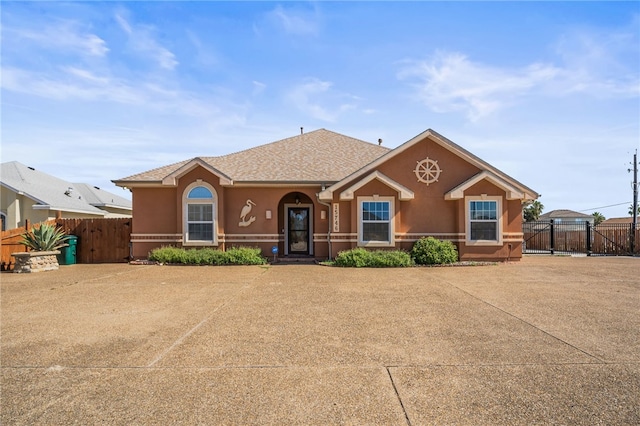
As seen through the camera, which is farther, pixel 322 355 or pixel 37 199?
pixel 37 199

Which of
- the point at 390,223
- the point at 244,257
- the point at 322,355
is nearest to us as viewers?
the point at 322,355

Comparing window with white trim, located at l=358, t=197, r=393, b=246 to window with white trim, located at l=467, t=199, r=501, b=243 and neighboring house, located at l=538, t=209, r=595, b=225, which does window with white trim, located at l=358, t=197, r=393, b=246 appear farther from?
neighboring house, located at l=538, t=209, r=595, b=225

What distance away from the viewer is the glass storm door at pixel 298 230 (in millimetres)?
18266

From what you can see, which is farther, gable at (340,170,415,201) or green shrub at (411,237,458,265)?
gable at (340,170,415,201)

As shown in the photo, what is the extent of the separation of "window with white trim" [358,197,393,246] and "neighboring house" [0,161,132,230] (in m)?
14.1

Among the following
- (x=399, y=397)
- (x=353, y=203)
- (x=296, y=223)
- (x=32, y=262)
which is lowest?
(x=399, y=397)

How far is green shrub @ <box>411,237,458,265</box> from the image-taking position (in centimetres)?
1495

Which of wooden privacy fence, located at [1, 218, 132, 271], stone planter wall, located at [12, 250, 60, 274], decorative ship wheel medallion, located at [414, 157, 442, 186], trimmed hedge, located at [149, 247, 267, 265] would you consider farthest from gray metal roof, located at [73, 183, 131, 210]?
decorative ship wheel medallion, located at [414, 157, 442, 186]

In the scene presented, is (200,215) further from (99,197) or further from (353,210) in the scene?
(99,197)

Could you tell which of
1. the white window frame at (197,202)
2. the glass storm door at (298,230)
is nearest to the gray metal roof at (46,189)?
the white window frame at (197,202)

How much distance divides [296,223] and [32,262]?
10.1 metres

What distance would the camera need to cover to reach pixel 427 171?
1600cm

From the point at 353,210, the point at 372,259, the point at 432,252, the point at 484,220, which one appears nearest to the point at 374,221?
the point at 353,210

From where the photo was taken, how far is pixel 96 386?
4242 millimetres
